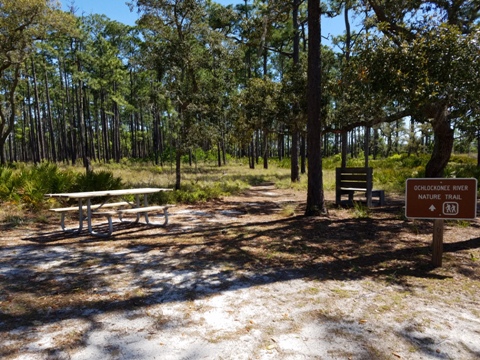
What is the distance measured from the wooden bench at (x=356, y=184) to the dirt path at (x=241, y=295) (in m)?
2.50

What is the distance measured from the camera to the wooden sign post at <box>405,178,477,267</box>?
462 cm

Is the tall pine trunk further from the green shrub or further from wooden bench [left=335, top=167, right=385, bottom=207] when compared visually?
the green shrub

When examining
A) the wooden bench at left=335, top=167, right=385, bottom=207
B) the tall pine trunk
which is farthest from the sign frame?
the wooden bench at left=335, top=167, right=385, bottom=207

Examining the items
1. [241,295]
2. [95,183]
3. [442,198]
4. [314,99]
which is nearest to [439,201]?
[442,198]

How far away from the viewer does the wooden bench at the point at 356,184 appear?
9.67 m

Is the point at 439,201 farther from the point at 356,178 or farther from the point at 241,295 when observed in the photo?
the point at 356,178

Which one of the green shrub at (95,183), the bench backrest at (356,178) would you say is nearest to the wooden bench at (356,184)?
the bench backrest at (356,178)

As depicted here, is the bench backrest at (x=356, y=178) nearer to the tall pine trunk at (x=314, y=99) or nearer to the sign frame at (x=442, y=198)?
the tall pine trunk at (x=314, y=99)

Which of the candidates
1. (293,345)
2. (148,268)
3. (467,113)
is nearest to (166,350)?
(293,345)

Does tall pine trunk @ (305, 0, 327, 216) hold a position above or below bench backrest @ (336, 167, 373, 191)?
above

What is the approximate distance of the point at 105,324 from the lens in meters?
3.24

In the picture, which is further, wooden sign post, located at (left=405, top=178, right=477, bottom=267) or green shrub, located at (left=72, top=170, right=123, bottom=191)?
green shrub, located at (left=72, top=170, right=123, bottom=191)

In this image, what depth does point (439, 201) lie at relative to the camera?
15.7 ft

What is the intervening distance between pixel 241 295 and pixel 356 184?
7.01 m
